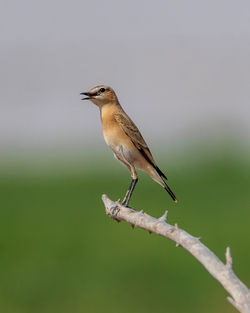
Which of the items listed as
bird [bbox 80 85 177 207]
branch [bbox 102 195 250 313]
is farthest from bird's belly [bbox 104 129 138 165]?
branch [bbox 102 195 250 313]

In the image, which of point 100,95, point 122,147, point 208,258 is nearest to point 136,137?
point 122,147

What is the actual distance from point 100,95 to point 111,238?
80.7ft

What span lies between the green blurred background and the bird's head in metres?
17.0

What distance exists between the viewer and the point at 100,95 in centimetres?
523

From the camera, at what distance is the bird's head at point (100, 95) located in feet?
16.9

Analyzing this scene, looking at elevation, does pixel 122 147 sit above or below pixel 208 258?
above

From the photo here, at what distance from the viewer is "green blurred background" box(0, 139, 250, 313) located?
2392 cm

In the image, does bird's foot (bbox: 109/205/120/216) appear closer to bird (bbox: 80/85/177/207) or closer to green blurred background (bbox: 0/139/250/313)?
bird (bbox: 80/85/177/207)

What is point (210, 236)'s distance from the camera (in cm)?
2841

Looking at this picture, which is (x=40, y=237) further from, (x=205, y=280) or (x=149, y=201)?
(x=205, y=280)

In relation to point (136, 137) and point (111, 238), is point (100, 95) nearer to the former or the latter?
point (136, 137)

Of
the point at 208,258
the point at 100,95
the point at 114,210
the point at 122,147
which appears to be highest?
the point at 100,95

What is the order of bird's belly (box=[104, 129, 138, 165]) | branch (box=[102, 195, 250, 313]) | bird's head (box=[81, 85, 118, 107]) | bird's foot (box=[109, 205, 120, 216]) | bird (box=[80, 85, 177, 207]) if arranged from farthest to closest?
bird's belly (box=[104, 129, 138, 165]), bird (box=[80, 85, 177, 207]), bird's head (box=[81, 85, 118, 107]), bird's foot (box=[109, 205, 120, 216]), branch (box=[102, 195, 250, 313])

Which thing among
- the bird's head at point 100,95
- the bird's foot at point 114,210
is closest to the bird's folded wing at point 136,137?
the bird's head at point 100,95
